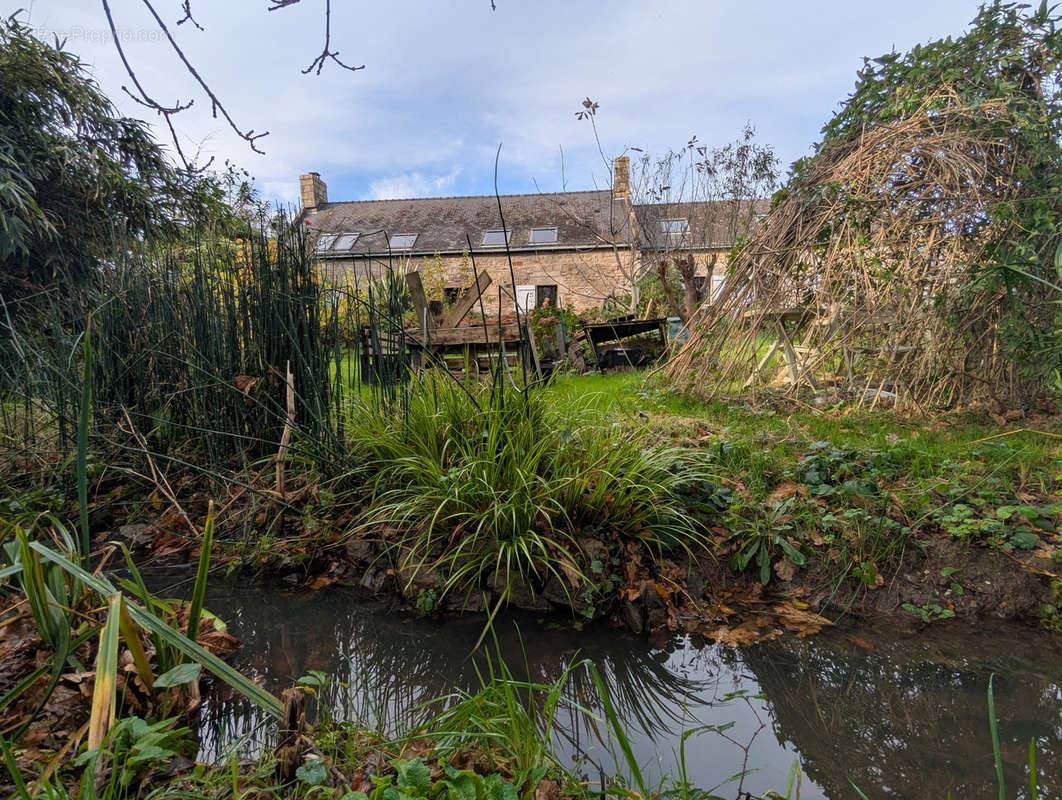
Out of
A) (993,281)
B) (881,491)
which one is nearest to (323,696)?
(881,491)

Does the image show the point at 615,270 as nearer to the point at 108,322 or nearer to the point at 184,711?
the point at 108,322

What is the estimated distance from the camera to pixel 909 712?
171 centimetres

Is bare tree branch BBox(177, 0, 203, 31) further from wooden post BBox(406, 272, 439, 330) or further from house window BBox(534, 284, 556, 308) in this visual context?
house window BBox(534, 284, 556, 308)

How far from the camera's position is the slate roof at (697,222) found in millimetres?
11367

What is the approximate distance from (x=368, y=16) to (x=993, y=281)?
333cm

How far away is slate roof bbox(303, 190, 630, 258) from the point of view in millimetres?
18094

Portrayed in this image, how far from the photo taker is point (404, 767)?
1093 millimetres

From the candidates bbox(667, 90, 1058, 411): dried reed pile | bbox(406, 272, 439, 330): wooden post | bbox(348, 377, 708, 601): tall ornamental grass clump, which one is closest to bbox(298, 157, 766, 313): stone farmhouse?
bbox(667, 90, 1058, 411): dried reed pile

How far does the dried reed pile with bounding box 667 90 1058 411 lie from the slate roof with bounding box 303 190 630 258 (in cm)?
1308

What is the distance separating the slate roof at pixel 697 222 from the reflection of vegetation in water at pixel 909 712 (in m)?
10.2

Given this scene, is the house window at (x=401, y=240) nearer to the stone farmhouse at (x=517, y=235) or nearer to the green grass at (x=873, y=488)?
the stone farmhouse at (x=517, y=235)

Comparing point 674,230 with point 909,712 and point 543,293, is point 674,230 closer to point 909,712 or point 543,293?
point 543,293

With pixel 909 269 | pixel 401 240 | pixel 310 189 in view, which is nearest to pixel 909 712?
pixel 909 269

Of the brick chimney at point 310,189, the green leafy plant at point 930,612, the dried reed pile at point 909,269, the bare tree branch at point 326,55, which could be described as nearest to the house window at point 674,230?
the dried reed pile at point 909,269
